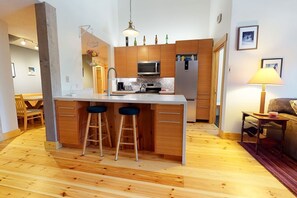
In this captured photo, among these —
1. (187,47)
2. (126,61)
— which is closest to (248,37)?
(187,47)

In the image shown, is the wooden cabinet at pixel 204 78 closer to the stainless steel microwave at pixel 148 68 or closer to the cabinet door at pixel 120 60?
the stainless steel microwave at pixel 148 68

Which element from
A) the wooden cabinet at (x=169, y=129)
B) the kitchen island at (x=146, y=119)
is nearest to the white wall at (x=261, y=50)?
the kitchen island at (x=146, y=119)

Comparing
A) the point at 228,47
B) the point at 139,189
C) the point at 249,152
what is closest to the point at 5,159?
the point at 139,189

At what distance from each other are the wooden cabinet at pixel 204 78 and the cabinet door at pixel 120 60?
2317 millimetres

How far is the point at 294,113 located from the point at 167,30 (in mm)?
3725

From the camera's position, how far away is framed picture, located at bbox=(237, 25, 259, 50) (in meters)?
2.57

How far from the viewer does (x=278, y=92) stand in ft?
8.60

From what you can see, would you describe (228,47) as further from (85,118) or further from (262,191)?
(85,118)

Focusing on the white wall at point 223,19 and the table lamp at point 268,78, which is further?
the white wall at point 223,19

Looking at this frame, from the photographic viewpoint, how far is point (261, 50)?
2600 millimetres

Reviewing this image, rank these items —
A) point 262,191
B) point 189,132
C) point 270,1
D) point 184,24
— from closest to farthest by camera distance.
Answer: point 262,191 → point 270,1 → point 189,132 → point 184,24

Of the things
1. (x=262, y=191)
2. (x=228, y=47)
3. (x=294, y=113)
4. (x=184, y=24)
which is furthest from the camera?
(x=184, y=24)

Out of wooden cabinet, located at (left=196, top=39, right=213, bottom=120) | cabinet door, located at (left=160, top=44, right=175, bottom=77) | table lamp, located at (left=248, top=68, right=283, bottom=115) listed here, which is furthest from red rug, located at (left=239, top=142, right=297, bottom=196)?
cabinet door, located at (left=160, top=44, right=175, bottom=77)

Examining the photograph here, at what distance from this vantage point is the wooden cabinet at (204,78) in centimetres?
391
